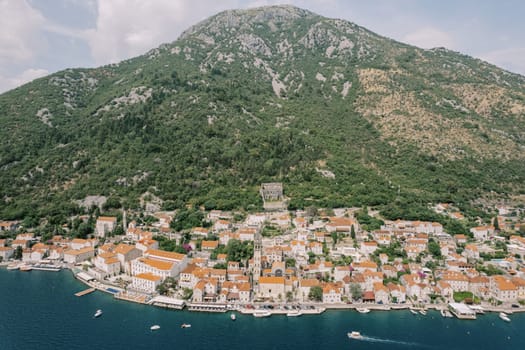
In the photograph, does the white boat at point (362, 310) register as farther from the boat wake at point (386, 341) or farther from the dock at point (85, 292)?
the dock at point (85, 292)

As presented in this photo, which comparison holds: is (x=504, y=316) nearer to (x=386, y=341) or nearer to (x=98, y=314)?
(x=386, y=341)

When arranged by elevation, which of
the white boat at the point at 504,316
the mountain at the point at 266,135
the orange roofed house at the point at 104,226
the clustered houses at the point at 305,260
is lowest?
the white boat at the point at 504,316

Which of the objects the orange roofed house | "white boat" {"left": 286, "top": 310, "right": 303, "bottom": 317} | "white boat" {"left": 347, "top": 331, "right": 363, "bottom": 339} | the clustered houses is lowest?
"white boat" {"left": 347, "top": 331, "right": 363, "bottom": 339}

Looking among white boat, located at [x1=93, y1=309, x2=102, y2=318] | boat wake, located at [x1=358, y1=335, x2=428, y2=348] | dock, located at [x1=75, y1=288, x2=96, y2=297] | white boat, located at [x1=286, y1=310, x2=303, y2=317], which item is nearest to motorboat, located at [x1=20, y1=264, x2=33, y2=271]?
dock, located at [x1=75, y1=288, x2=96, y2=297]

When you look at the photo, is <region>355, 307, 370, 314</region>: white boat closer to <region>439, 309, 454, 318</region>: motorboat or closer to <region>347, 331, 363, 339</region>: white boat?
<region>347, 331, 363, 339</region>: white boat

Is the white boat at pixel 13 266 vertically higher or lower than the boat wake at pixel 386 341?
higher

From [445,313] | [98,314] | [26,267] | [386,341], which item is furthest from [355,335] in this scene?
[26,267]

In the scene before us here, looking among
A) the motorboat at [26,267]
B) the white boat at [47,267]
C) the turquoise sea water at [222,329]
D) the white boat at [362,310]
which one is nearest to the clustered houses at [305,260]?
the white boat at [362,310]
